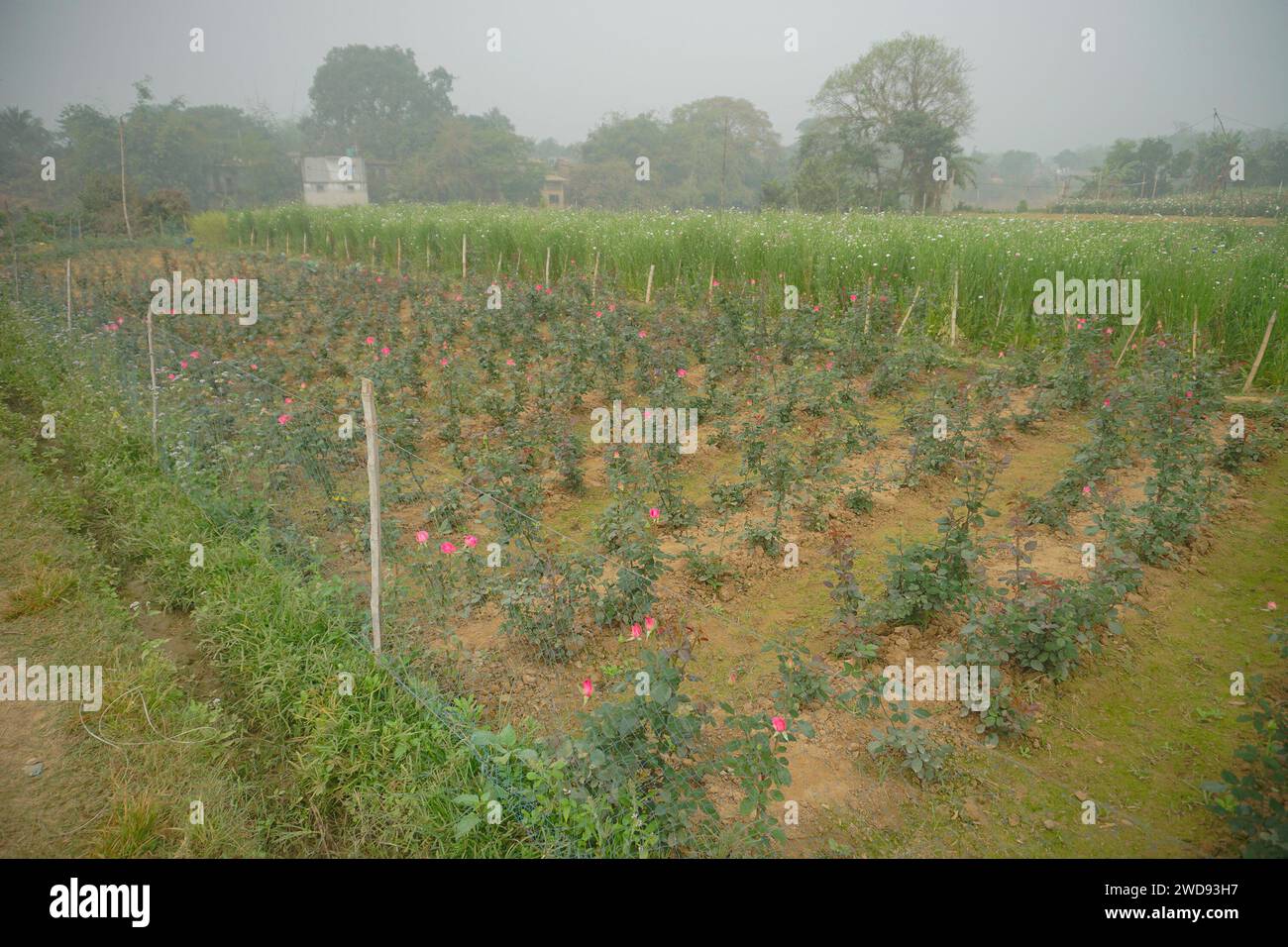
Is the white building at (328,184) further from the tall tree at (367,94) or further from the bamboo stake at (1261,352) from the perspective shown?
the bamboo stake at (1261,352)

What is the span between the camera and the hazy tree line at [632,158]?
2972 cm

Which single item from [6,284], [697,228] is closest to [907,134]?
[697,228]

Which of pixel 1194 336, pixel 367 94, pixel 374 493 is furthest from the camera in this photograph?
pixel 367 94

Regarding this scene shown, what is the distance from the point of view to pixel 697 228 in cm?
1259

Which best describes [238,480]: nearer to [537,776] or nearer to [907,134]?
[537,776]

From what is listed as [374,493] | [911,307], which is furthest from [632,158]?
[374,493]

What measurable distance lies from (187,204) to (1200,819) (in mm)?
32766

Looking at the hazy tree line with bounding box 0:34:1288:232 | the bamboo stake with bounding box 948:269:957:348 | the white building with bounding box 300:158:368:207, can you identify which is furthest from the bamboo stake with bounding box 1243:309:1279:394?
the white building with bounding box 300:158:368:207

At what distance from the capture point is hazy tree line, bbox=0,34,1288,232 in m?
29.7

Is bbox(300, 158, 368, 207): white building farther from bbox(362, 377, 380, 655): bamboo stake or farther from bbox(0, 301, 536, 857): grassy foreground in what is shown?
bbox(362, 377, 380, 655): bamboo stake

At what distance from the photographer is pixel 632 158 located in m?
45.3

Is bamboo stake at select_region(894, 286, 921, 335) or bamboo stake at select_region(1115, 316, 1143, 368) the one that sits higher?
bamboo stake at select_region(894, 286, 921, 335)

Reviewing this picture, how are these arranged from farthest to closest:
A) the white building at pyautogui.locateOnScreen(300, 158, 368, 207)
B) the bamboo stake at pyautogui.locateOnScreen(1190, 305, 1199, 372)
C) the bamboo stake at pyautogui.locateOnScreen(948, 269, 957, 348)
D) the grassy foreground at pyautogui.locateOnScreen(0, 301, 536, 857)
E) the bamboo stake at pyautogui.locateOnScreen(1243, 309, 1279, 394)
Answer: the white building at pyautogui.locateOnScreen(300, 158, 368, 207), the bamboo stake at pyautogui.locateOnScreen(948, 269, 957, 348), the bamboo stake at pyautogui.locateOnScreen(1190, 305, 1199, 372), the bamboo stake at pyautogui.locateOnScreen(1243, 309, 1279, 394), the grassy foreground at pyautogui.locateOnScreen(0, 301, 536, 857)

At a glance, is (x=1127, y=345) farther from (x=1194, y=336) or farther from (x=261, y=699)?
(x=261, y=699)
